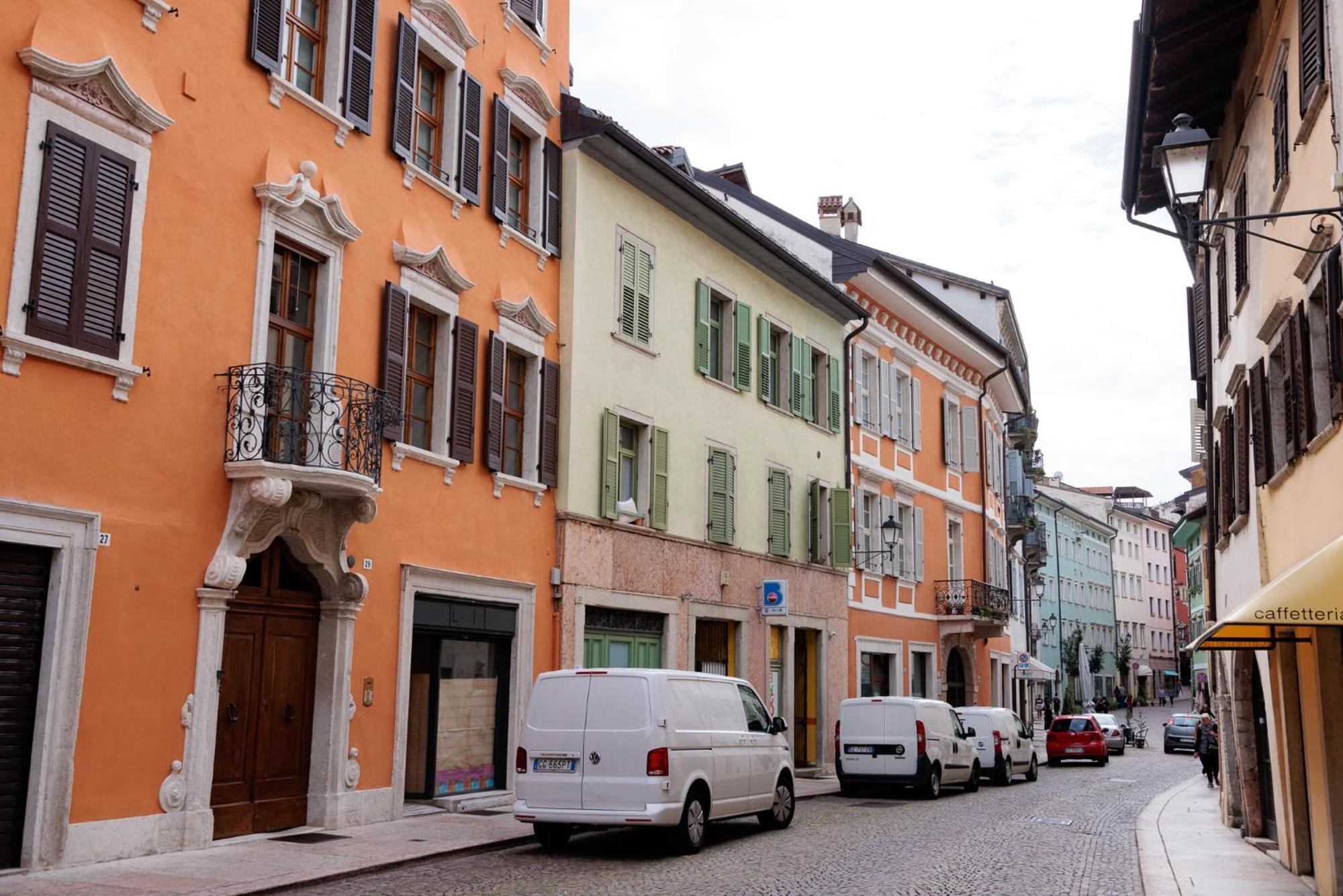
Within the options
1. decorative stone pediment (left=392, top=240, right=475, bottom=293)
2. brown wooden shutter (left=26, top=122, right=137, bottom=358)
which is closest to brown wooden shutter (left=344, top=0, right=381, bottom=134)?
decorative stone pediment (left=392, top=240, right=475, bottom=293)

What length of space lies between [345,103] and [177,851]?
859 cm

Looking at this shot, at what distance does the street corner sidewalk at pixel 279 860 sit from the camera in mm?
10469

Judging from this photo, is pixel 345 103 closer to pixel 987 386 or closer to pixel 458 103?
pixel 458 103

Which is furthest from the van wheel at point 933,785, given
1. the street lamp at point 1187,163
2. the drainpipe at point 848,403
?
the street lamp at point 1187,163

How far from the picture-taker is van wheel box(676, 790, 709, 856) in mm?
13617

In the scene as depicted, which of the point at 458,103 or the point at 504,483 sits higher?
the point at 458,103

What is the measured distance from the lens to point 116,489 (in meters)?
12.0

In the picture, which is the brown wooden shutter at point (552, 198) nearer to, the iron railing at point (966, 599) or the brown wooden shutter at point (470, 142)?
the brown wooden shutter at point (470, 142)

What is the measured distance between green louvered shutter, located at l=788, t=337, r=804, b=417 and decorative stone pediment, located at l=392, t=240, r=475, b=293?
11.5 meters

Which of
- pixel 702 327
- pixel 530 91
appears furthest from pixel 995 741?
pixel 530 91

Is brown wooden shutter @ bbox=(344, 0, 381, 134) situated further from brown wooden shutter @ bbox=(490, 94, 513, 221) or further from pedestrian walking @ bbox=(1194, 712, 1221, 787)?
pedestrian walking @ bbox=(1194, 712, 1221, 787)

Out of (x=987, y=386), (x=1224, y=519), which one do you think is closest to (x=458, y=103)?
(x=1224, y=519)

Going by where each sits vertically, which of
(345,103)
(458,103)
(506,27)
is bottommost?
(345,103)

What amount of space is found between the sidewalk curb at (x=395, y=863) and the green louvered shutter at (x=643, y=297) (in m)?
9.96
